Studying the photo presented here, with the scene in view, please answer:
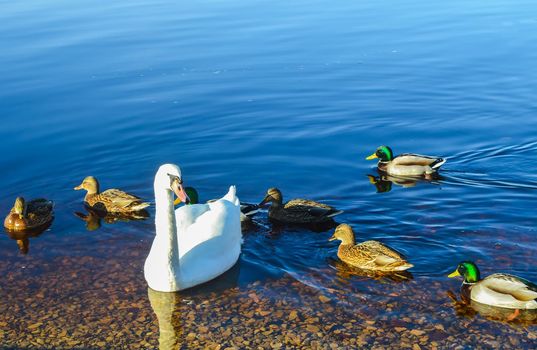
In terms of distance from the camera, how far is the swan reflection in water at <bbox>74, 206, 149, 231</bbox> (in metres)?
12.2

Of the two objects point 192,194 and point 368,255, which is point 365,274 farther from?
point 192,194

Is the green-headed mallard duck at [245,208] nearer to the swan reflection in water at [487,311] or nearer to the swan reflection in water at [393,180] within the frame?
the swan reflection in water at [393,180]

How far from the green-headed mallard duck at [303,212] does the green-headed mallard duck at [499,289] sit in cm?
267

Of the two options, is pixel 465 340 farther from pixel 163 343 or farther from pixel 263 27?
pixel 263 27

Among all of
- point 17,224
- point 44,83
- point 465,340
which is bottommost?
point 465,340

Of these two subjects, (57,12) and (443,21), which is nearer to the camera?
(443,21)

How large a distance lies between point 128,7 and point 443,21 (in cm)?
1305

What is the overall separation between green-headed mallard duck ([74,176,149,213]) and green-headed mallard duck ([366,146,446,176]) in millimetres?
4404

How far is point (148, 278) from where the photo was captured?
9695 mm

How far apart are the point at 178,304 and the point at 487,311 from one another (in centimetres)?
365

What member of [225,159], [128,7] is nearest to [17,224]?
[225,159]

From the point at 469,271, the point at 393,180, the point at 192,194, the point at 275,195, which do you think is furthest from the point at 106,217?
the point at 469,271

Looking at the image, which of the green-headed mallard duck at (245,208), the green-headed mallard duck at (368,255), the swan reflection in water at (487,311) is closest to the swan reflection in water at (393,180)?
the green-headed mallard duck at (245,208)

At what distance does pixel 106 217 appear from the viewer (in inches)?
488
